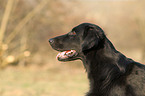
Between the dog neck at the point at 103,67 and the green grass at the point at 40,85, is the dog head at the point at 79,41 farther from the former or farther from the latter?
the green grass at the point at 40,85

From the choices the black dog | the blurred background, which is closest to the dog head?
the black dog

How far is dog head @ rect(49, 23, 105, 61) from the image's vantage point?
3654mm

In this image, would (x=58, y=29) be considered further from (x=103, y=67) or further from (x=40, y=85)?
(x=103, y=67)

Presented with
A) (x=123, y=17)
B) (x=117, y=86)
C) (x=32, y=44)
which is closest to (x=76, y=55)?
(x=117, y=86)

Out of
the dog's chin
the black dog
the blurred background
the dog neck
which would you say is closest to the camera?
the black dog

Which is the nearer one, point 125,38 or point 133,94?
point 133,94

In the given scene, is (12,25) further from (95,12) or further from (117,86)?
(117,86)

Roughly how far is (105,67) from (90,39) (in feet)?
1.77

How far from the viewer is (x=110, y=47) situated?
3783mm

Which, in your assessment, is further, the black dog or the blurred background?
the blurred background

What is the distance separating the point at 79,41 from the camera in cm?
407

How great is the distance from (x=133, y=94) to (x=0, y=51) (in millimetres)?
14893

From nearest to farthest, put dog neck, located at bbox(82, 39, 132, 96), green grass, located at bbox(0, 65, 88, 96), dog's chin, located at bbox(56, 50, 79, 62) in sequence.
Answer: dog neck, located at bbox(82, 39, 132, 96) → dog's chin, located at bbox(56, 50, 79, 62) → green grass, located at bbox(0, 65, 88, 96)

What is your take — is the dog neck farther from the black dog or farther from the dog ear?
the dog ear
